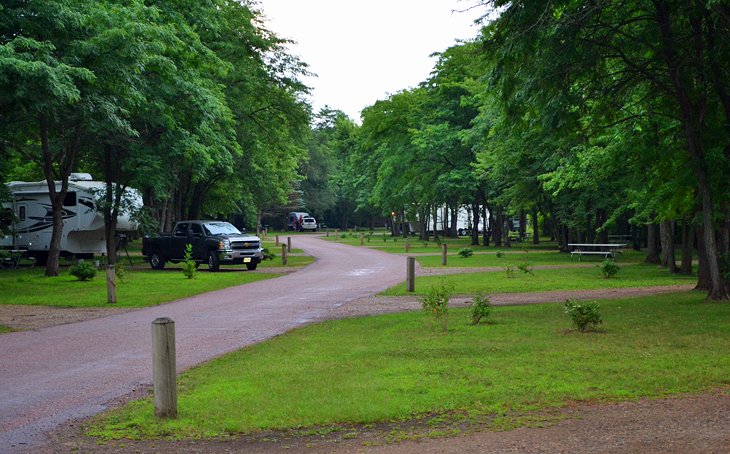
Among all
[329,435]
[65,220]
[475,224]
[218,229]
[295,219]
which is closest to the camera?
[329,435]

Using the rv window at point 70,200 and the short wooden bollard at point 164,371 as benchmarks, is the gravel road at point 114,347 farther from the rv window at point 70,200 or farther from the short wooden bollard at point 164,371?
the rv window at point 70,200

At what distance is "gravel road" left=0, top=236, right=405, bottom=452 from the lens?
26.1 feet

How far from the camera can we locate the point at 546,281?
23.7 m

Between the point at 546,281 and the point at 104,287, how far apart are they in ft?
41.8

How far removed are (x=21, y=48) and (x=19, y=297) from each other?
6.30 m

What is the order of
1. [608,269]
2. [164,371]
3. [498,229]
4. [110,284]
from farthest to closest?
[498,229] < [608,269] < [110,284] < [164,371]

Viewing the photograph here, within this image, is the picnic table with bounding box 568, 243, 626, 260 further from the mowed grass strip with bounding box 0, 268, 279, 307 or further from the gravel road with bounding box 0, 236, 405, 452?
the gravel road with bounding box 0, 236, 405, 452

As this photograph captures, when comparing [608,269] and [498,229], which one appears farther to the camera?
[498,229]

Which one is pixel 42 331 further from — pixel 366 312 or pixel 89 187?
pixel 89 187

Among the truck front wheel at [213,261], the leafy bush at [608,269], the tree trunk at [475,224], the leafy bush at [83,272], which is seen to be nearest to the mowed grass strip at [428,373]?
the leafy bush at [608,269]

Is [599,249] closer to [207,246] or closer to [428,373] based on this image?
[207,246]

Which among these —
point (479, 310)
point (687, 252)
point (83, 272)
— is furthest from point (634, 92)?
point (83, 272)

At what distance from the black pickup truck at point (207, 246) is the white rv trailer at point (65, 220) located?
2536 mm

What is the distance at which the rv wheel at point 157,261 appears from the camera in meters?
32.7
